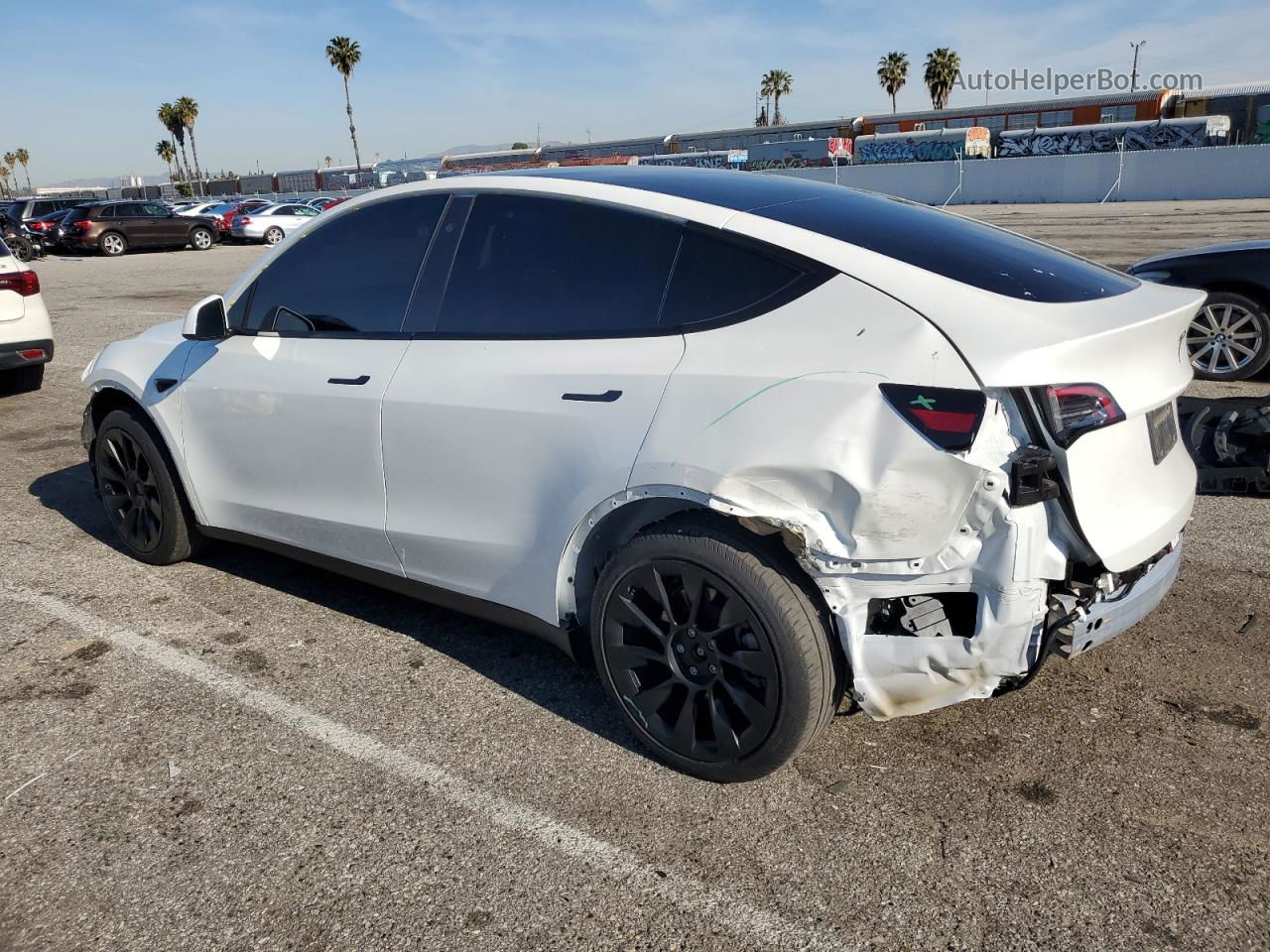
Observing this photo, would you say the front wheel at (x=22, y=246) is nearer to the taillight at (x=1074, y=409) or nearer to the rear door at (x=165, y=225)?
the rear door at (x=165, y=225)

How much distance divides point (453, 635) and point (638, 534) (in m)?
1.39

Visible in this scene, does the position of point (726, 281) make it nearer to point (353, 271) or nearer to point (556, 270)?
point (556, 270)

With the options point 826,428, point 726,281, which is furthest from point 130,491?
point 826,428

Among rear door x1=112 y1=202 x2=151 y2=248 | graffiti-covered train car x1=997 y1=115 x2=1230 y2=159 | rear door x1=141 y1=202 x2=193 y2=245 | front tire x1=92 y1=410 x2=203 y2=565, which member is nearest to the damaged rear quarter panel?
front tire x1=92 y1=410 x2=203 y2=565

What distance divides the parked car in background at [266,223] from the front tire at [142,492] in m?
29.9

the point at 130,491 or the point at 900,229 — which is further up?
the point at 900,229

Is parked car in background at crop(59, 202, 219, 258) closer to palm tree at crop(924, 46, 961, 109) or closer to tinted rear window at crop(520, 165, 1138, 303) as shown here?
tinted rear window at crop(520, 165, 1138, 303)

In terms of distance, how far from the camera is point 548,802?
9.52 feet

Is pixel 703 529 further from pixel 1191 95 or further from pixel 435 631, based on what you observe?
pixel 1191 95

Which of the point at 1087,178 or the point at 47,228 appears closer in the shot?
the point at 47,228

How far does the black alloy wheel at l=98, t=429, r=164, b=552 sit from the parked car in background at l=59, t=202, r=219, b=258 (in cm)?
2887

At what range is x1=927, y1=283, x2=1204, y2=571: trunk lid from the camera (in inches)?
97.8

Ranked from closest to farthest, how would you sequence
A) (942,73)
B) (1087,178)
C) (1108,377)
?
(1108,377) → (1087,178) → (942,73)

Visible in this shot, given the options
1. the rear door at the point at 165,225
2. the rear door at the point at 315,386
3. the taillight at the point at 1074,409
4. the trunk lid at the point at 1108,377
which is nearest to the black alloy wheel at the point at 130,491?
the rear door at the point at 315,386
